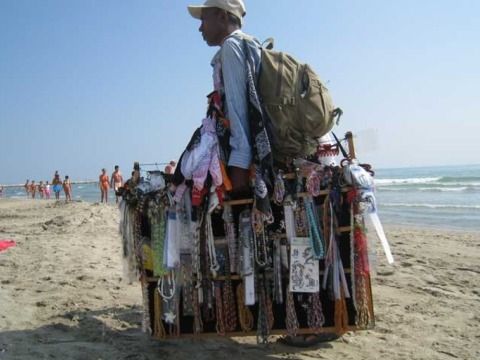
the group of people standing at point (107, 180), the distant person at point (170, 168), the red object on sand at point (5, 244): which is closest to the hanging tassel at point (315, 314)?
the distant person at point (170, 168)

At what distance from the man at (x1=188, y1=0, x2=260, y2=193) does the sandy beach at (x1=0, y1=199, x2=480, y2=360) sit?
128 centimetres

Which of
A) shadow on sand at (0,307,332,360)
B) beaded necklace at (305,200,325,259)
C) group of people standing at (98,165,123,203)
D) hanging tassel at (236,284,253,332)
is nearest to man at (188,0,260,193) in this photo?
beaded necklace at (305,200,325,259)

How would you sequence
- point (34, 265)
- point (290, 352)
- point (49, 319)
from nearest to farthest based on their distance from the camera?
point (290, 352) → point (49, 319) → point (34, 265)

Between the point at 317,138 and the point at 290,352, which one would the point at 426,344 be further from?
the point at 317,138

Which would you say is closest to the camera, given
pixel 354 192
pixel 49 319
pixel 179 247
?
pixel 354 192

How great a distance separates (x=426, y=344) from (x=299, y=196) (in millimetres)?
1567

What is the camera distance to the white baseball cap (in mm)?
2770

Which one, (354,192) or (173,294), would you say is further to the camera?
(173,294)

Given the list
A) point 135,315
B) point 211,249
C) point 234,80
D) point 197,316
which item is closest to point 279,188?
point 211,249

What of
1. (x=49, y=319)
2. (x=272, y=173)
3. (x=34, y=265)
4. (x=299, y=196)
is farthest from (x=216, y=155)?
(x=34, y=265)

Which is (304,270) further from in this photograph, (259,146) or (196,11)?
(196,11)

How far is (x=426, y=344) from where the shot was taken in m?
3.20

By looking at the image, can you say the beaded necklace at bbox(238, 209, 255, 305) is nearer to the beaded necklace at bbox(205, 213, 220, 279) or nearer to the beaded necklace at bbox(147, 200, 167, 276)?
the beaded necklace at bbox(205, 213, 220, 279)

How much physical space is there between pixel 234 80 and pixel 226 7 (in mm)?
537
